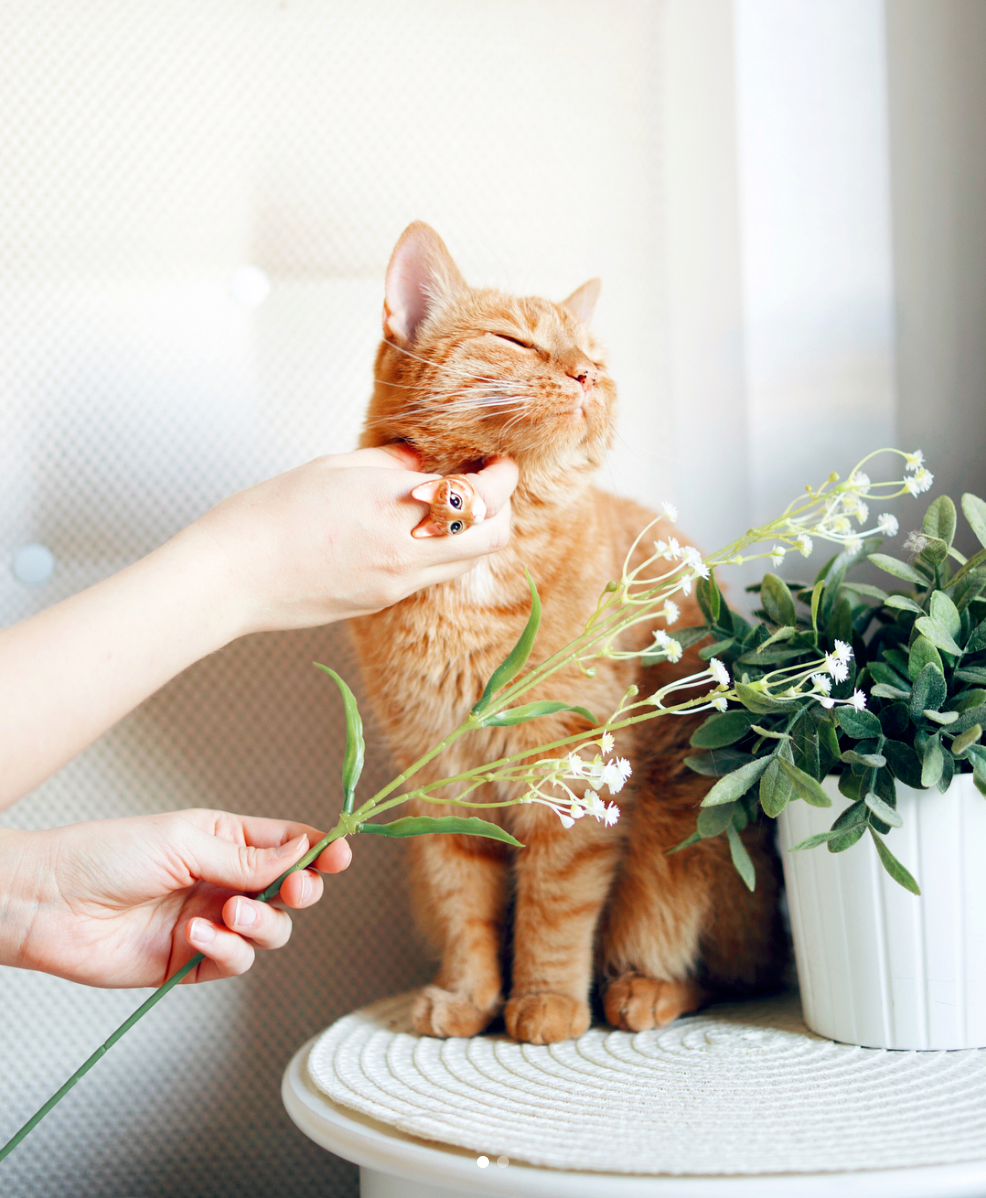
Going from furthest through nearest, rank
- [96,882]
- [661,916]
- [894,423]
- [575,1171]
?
1. [894,423]
2. [661,916]
3. [96,882]
4. [575,1171]

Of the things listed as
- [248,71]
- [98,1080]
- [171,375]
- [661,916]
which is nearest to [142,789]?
[98,1080]

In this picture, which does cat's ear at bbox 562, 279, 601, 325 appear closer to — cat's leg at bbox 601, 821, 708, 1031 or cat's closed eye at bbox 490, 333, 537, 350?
cat's closed eye at bbox 490, 333, 537, 350

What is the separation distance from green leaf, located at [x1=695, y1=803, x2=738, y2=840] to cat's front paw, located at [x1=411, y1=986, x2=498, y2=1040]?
40 cm

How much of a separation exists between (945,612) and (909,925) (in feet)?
1.06

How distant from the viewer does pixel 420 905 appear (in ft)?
4.38

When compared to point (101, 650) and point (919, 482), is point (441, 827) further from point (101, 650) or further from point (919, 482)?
point (919, 482)

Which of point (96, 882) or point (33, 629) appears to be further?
point (96, 882)

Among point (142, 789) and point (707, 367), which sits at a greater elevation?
point (707, 367)

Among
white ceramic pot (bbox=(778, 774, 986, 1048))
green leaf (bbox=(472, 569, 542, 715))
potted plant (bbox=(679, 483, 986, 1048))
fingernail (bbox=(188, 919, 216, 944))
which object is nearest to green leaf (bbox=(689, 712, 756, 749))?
potted plant (bbox=(679, 483, 986, 1048))

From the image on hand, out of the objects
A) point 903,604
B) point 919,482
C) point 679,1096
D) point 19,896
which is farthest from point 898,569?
point 19,896

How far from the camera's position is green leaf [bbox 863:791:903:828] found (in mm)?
869

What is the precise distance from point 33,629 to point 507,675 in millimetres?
404

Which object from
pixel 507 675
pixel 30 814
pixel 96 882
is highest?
pixel 507 675

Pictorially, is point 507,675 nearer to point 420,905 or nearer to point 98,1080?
point 420,905
